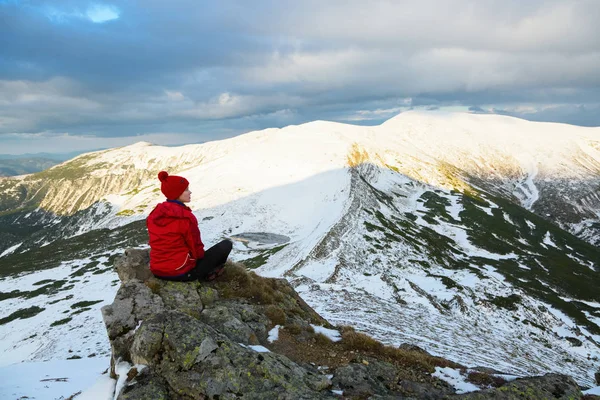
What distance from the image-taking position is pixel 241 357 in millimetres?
8234

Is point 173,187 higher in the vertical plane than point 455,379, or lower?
higher

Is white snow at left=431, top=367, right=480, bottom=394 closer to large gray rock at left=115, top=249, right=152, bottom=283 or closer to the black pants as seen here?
the black pants

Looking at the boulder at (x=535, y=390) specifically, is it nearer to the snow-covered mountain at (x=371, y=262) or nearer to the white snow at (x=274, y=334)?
the white snow at (x=274, y=334)

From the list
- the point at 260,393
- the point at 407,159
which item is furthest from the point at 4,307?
the point at 407,159

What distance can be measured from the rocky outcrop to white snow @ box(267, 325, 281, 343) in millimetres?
40

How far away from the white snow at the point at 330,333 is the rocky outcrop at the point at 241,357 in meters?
0.14

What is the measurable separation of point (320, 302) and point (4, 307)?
2192 inches

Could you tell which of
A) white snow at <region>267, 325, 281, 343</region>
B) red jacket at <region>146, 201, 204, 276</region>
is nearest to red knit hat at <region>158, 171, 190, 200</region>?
red jacket at <region>146, 201, 204, 276</region>

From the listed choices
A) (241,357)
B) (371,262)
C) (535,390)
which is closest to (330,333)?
(241,357)

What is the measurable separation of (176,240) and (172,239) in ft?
0.43

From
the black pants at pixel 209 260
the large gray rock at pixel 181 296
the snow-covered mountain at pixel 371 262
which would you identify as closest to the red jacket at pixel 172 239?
the black pants at pixel 209 260

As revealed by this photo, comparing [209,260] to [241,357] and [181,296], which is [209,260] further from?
[241,357]

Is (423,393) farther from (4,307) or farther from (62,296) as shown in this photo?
(4,307)

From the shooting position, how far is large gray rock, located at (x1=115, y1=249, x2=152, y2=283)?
12328 mm
